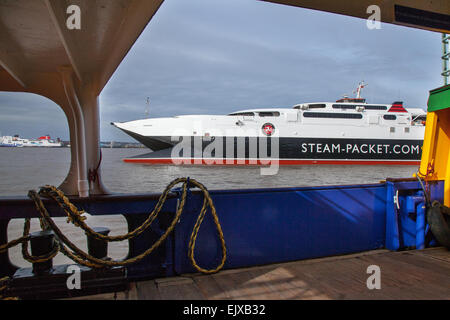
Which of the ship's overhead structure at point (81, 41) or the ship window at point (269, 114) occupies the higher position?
the ship window at point (269, 114)

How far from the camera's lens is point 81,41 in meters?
3.07

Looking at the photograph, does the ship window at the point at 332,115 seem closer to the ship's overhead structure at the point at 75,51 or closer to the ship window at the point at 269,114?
the ship window at the point at 269,114

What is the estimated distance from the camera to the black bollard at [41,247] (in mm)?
2715

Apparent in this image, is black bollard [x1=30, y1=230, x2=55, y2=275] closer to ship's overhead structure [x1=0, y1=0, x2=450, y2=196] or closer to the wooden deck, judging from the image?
the wooden deck

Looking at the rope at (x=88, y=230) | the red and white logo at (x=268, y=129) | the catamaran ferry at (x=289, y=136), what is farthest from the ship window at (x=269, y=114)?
the rope at (x=88, y=230)

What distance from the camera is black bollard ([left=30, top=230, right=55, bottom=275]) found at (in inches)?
107

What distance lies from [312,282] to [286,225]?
0.76 meters

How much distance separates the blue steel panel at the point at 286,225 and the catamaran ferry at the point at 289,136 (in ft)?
77.5

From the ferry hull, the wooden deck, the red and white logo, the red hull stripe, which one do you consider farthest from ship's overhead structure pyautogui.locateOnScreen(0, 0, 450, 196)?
the red and white logo

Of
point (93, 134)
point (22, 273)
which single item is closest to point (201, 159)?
point (93, 134)

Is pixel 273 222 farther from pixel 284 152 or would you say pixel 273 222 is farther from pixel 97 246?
pixel 284 152

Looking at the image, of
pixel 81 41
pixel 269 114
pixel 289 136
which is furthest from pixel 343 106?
pixel 81 41

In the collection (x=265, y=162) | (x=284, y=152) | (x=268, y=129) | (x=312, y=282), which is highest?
(x=268, y=129)
